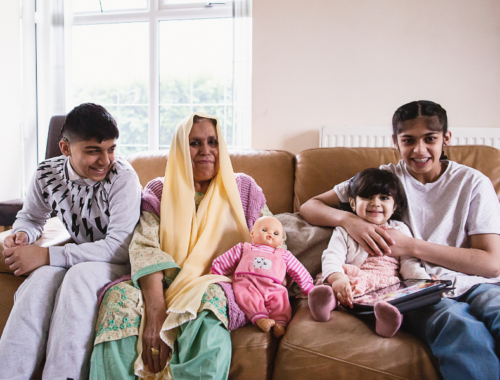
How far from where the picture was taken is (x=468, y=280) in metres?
1.25

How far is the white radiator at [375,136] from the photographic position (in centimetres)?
272

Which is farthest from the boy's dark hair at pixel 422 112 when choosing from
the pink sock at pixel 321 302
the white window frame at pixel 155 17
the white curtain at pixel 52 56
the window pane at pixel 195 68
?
the white curtain at pixel 52 56

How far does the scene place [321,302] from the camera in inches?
44.9

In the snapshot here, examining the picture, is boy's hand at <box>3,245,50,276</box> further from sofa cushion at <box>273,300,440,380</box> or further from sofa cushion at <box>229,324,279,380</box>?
sofa cushion at <box>273,300,440,380</box>

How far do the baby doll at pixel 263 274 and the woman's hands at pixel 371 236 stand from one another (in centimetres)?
24

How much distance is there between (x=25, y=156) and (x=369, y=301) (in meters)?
3.40

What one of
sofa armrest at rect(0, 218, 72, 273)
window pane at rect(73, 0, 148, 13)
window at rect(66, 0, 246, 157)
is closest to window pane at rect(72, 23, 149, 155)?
window at rect(66, 0, 246, 157)

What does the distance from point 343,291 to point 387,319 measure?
19 centimetres

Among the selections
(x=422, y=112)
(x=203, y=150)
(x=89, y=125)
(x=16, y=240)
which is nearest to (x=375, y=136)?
(x=422, y=112)

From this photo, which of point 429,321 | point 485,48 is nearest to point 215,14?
point 485,48

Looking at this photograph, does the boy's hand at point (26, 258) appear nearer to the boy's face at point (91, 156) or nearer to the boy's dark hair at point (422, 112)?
the boy's face at point (91, 156)

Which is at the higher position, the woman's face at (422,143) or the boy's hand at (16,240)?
the woman's face at (422,143)

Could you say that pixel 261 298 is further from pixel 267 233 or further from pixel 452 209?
pixel 452 209

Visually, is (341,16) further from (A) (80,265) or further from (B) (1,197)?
(B) (1,197)
